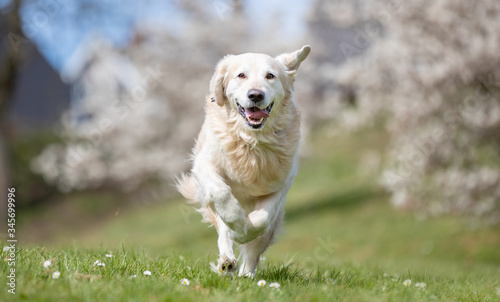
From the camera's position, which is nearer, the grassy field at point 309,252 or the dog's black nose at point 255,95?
the grassy field at point 309,252

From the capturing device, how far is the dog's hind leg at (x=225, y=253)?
4.10 meters

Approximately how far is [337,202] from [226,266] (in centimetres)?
1352

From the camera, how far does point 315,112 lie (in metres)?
19.1

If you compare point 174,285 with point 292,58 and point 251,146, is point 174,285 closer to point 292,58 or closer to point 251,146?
point 251,146

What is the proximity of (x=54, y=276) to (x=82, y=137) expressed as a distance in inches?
741

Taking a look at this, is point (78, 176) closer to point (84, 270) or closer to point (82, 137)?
point (82, 137)

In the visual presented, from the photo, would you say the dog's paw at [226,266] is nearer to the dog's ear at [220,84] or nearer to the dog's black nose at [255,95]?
the dog's black nose at [255,95]

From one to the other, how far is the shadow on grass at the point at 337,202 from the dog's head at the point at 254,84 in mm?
12259

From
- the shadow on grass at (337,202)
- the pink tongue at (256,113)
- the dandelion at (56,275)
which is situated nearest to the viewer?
the dandelion at (56,275)

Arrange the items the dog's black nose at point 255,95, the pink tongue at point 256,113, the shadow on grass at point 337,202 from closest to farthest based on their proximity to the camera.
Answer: the dog's black nose at point 255,95 < the pink tongue at point 256,113 < the shadow on grass at point 337,202

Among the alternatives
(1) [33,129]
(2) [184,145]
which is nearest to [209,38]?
(2) [184,145]

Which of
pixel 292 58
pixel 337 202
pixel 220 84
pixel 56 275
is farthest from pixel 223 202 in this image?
pixel 337 202

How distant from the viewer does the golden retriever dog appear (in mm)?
4332

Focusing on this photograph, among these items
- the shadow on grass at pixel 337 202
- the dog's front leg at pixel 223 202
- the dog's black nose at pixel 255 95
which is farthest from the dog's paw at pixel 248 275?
the shadow on grass at pixel 337 202
